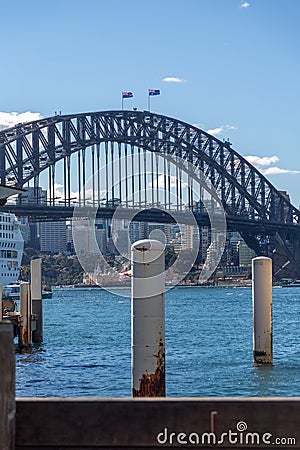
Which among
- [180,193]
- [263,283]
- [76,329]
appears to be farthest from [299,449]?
[180,193]

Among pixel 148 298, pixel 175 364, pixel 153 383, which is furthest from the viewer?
pixel 175 364

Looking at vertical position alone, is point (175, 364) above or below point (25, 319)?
below

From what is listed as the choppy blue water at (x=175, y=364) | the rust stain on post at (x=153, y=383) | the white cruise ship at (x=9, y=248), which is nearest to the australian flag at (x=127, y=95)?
the white cruise ship at (x=9, y=248)

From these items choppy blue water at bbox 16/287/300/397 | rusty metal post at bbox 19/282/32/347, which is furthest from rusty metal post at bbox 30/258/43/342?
rusty metal post at bbox 19/282/32/347

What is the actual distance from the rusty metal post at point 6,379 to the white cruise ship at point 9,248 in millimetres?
63623

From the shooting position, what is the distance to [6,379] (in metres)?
3.93

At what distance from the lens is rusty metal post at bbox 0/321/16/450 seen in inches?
154

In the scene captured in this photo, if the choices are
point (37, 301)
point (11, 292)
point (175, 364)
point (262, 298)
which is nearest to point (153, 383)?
point (262, 298)

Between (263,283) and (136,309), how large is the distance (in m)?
7.78

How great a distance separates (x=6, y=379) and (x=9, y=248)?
67348 mm

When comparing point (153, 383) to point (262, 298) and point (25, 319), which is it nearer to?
point (262, 298)

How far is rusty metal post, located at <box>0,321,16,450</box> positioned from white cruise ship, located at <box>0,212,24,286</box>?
63.6 m

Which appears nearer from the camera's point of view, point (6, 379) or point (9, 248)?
point (6, 379)

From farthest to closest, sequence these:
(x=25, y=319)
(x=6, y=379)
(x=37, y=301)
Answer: (x=37, y=301) → (x=25, y=319) → (x=6, y=379)
